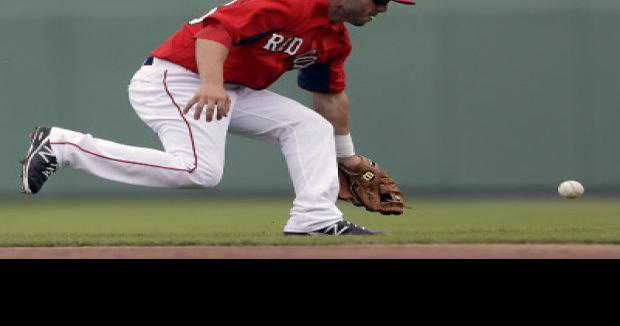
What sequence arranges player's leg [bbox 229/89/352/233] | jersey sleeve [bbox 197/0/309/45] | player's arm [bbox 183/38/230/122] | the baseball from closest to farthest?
player's arm [bbox 183/38/230/122] → jersey sleeve [bbox 197/0/309/45] → player's leg [bbox 229/89/352/233] → the baseball

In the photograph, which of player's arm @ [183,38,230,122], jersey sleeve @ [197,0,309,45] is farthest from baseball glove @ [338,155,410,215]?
player's arm @ [183,38,230,122]

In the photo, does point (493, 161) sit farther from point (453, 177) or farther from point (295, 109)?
point (295, 109)

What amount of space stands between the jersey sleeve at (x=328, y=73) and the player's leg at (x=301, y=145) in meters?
0.26

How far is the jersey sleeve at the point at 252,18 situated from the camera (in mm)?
4230

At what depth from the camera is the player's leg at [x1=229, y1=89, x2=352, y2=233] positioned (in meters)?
4.48

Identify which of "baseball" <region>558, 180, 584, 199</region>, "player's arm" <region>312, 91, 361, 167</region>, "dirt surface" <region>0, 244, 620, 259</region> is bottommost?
"dirt surface" <region>0, 244, 620, 259</region>

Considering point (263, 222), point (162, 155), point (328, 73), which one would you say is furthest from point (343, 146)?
point (263, 222)

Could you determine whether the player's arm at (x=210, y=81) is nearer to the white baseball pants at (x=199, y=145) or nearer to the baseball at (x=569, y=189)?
the white baseball pants at (x=199, y=145)

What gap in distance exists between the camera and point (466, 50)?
9289 millimetres

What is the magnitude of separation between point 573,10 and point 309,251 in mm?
6128

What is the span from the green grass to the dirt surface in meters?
0.26

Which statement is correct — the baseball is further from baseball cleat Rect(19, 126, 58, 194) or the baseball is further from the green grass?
baseball cleat Rect(19, 126, 58, 194)

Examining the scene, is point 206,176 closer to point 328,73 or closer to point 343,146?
point 328,73

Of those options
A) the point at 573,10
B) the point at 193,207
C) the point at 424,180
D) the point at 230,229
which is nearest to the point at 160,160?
the point at 230,229
